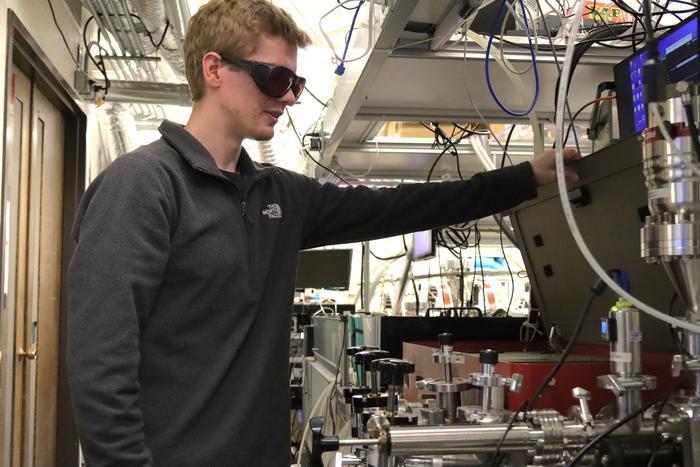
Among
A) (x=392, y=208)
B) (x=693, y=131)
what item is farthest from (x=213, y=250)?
(x=693, y=131)

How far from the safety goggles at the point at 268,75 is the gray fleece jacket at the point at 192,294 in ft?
0.54

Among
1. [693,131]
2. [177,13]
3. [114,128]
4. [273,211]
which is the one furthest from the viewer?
[114,128]

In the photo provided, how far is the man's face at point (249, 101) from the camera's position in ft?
4.23

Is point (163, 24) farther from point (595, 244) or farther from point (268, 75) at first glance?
point (595, 244)

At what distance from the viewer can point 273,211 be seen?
4.36 ft

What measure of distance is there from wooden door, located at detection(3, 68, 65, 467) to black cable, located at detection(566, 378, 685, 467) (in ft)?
8.07

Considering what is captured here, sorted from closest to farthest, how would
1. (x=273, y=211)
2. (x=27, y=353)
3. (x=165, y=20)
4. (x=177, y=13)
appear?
1. (x=273, y=211)
2. (x=177, y=13)
3. (x=165, y=20)
4. (x=27, y=353)

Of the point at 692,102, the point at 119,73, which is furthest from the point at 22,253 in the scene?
the point at 692,102

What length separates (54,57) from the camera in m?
3.02

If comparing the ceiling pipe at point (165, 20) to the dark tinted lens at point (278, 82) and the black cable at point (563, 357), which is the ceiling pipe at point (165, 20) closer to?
the dark tinted lens at point (278, 82)

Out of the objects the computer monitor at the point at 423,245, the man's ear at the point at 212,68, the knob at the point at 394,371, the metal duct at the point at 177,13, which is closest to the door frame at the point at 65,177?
the metal duct at the point at 177,13

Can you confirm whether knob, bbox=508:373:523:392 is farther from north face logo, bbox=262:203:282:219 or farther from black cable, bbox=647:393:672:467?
north face logo, bbox=262:203:282:219

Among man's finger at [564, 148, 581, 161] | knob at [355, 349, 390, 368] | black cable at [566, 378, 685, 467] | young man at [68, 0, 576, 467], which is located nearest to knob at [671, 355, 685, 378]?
black cable at [566, 378, 685, 467]

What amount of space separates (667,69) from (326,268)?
422 cm
